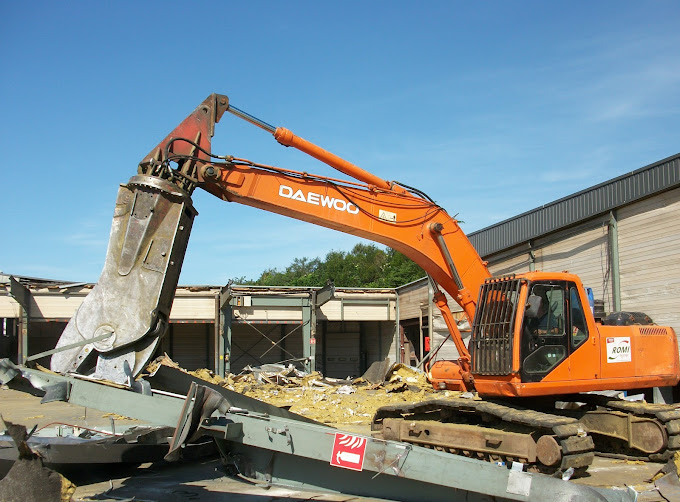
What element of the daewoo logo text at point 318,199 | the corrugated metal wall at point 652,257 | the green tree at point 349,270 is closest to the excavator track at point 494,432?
the daewoo logo text at point 318,199

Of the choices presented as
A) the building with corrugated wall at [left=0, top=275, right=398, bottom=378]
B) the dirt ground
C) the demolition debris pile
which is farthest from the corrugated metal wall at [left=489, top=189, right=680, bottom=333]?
the building with corrugated wall at [left=0, top=275, right=398, bottom=378]

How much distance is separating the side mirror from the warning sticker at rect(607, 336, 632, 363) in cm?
126

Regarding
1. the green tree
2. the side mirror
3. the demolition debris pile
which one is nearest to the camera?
the side mirror

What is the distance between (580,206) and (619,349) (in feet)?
27.3

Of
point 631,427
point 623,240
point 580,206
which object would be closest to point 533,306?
point 631,427

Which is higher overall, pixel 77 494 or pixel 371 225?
pixel 371 225

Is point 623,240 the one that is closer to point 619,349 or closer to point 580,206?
point 580,206

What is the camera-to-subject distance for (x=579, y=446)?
7.28m

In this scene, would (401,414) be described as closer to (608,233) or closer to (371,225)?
(371,225)

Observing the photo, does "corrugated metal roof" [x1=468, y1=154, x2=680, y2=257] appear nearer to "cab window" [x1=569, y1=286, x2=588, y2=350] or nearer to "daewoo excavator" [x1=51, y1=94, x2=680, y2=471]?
"daewoo excavator" [x1=51, y1=94, x2=680, y2=471]

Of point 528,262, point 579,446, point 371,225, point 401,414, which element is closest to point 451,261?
point 371,225

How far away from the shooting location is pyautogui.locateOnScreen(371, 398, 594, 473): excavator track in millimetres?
7250

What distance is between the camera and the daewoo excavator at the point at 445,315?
6.33 meters

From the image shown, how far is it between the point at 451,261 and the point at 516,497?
16.0ft
